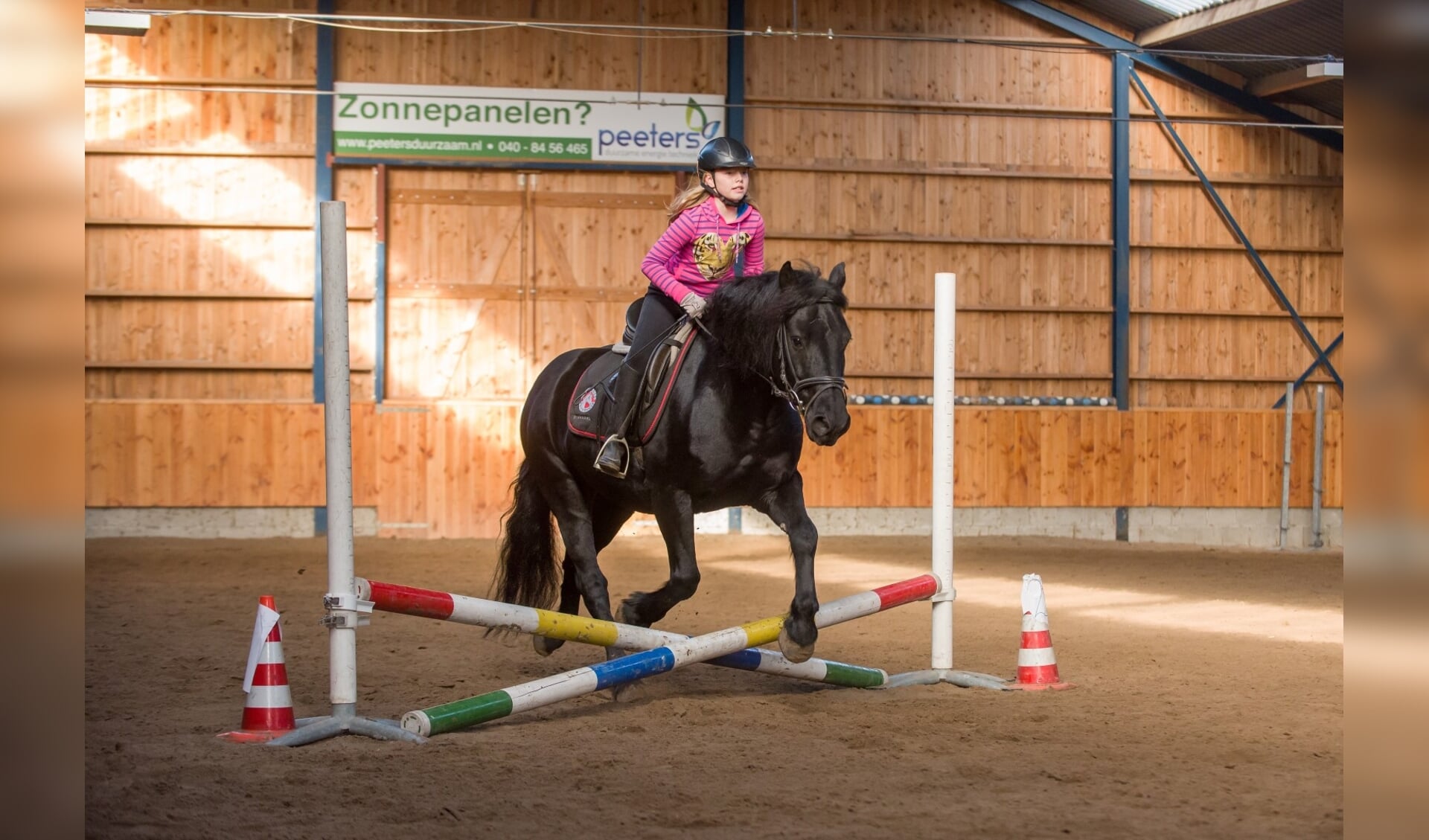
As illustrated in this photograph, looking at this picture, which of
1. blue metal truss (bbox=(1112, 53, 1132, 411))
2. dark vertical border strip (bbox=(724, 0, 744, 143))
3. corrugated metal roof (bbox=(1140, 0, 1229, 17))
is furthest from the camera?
blue metal truss (bbox=(1112, 53, 1132, 411))

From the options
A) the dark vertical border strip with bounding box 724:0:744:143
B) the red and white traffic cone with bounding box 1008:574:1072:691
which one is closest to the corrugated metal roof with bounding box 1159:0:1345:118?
the dark vertical border strip with bounding box 724:0:744:143

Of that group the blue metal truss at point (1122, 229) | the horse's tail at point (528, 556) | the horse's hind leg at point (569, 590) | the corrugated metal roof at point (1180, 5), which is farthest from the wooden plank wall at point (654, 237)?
the horse's hind leg at point (569, 590)

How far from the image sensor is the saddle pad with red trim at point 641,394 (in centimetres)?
520

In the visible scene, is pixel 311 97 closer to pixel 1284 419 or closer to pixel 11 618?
pixel 1284 419

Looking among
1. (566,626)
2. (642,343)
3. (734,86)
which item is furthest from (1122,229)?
(566,626)

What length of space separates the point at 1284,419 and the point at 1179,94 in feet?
13.2

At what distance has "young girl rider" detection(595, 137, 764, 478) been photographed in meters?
5.16

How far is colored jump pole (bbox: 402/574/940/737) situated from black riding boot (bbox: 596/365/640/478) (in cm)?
87

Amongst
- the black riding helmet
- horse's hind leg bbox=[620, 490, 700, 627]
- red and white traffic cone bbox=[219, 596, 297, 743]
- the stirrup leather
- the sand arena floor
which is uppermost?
the black riding helmet

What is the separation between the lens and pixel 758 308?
4809 millimetres

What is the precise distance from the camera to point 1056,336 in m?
15.0

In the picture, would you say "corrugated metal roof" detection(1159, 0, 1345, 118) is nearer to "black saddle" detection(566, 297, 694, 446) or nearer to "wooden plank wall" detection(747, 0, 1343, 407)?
"wooden plank wall" detection(747, 0, 1343, 407)

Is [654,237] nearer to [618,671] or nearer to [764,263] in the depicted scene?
[764,263]

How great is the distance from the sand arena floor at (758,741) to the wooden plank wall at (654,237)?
5387 millimetres
